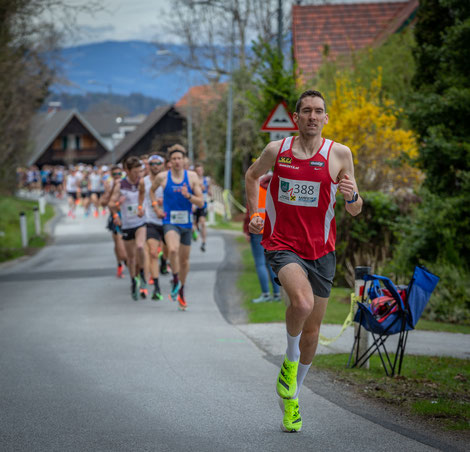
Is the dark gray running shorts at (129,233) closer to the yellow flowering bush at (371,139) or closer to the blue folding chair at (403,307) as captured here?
the blue folding chair at (403,307)

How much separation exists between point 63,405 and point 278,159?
2514mm

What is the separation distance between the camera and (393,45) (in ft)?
82.0

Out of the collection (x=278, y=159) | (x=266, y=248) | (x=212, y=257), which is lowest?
(x=212, y=257)

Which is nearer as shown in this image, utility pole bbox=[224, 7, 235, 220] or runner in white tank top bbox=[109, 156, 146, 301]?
runner in white tank top bbox=[109, 156, 146, 301]

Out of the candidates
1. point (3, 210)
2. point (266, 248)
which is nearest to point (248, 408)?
point (266, 248)

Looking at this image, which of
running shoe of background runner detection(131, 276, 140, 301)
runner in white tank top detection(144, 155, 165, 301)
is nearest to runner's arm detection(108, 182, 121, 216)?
runner in white tank top detection(144, 155, 165, 301)

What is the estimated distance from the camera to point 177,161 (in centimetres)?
1126

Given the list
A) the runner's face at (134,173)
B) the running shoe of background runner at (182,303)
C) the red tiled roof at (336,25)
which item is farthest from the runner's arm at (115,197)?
the red tiled roof at (336,25)

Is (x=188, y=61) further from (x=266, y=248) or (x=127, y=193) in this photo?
(x=266, y=248)

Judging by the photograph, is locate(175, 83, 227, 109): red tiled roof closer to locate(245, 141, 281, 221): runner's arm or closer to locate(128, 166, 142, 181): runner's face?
locate(128, 166, 142, 181): runner's face

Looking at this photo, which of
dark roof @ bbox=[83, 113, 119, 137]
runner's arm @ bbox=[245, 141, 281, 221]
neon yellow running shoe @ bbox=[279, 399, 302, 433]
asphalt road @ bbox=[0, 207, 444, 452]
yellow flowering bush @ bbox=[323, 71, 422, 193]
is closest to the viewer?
asphalt road @ bbox=[0, 207, 444, 452]

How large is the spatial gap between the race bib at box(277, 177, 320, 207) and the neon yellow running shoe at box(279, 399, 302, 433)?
1.35 meters

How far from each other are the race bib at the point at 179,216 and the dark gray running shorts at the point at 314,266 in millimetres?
5871

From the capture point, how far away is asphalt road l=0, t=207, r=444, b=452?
5.18m
